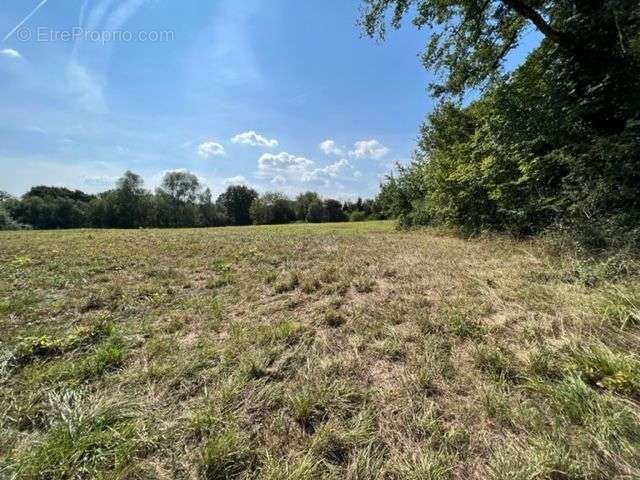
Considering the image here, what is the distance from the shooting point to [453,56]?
9805 mm

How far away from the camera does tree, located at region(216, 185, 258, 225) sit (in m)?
71.1

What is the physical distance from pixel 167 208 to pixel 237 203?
1752 centimetres

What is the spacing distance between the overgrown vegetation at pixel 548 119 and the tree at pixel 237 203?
63846 mm

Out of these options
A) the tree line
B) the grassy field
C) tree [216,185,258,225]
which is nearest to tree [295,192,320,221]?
the tree line

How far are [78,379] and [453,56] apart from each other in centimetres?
1213

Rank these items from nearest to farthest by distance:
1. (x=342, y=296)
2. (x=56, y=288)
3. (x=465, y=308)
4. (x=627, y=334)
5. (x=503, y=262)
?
(x=627, y=334) → (x=465, y=308) → (x=342, y=296) → (x=56, y=288) → (x=503, y=262)

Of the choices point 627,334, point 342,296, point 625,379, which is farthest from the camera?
point 342,296

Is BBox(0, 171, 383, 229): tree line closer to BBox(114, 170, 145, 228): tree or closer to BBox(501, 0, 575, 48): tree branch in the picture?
BBox(114, 170, 145, 228): tree

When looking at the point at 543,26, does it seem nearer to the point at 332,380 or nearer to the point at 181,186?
the point at 332,380

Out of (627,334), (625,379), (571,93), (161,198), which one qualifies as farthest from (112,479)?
(161,198)

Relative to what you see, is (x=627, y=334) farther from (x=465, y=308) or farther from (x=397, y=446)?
(x=397, y=446)

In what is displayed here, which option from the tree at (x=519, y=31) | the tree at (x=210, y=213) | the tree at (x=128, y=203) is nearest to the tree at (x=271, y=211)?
the tree at (x=210, y=213)

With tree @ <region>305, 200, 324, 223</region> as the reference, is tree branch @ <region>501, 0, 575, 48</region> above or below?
above

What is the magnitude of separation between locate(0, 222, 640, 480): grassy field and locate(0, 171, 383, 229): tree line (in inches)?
1553
